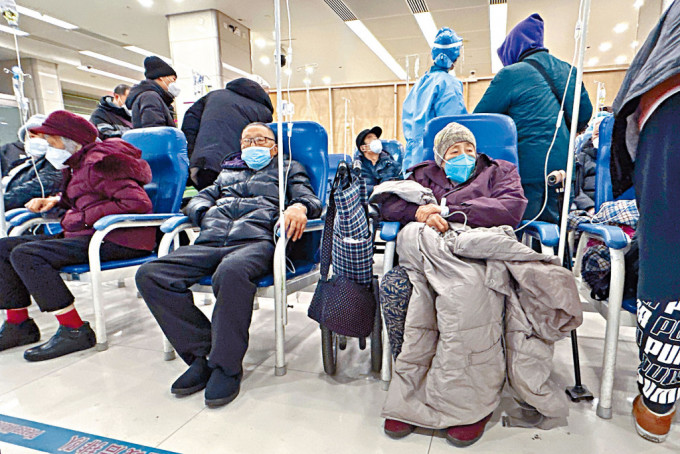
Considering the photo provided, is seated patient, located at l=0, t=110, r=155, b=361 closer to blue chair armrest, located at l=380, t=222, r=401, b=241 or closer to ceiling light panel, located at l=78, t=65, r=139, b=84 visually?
blue chair armrest, located at l=380, t=222, r=401, b=241

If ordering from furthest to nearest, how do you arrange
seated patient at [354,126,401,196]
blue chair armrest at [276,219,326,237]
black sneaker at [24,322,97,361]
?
seated patient at [354,126,401,196], black sneaker at [24,322,97,361], blue chair armrest at [276,219,326,237]

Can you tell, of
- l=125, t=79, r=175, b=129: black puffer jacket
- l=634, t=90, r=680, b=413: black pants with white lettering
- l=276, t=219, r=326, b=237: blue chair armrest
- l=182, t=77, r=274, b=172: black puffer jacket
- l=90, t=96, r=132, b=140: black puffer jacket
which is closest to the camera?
l=634, t=90, r=680, b=413: black pants with white lettering

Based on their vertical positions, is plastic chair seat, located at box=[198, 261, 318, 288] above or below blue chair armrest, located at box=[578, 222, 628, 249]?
below

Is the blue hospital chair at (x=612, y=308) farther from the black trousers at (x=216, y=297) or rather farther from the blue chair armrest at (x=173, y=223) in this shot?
the blue chair armrest at (x=173, y=223)

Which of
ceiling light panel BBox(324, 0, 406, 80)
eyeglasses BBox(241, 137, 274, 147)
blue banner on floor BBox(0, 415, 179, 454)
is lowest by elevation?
blue banner on floor BBox(0, 415, 179, 454)

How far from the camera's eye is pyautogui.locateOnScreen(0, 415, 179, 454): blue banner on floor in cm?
124

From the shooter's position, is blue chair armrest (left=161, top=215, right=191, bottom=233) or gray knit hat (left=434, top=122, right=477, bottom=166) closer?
gray knit hat (left=434, top=122, right=477, bottom=166)

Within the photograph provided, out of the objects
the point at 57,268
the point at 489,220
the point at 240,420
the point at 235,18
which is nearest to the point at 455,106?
the point at 489,220

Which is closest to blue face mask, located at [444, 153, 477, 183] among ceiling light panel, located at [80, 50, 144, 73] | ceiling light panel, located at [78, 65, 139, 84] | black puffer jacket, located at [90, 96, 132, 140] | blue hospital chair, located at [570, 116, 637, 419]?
blue hospital chair, located at [570, 116, 637, 419]

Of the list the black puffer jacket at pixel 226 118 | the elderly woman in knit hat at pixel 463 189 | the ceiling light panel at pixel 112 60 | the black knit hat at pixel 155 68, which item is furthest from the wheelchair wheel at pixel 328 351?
the ceiling light panel at pixel 112 60

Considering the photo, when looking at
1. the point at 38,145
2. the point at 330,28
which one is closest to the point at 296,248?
the point at 38,145

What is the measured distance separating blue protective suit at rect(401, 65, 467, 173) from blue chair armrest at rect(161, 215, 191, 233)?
1300 millimetres

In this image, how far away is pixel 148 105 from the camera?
2.93 meters

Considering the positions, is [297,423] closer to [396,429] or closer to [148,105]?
[396,429]
